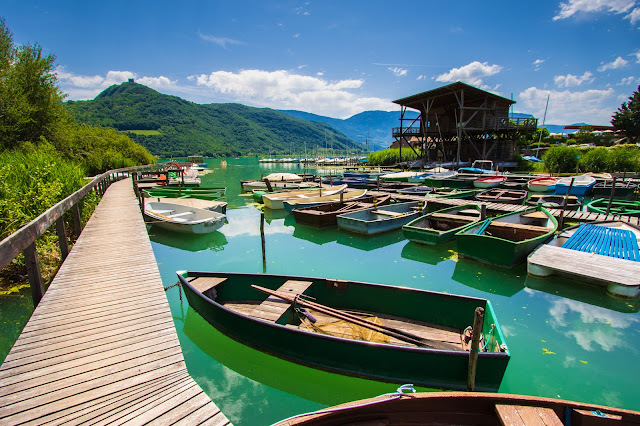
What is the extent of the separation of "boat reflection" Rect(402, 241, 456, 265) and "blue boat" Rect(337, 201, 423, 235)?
4.77 ft

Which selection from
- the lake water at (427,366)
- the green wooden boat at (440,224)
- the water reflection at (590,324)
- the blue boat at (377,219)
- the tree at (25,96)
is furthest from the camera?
the tree at (25,96)

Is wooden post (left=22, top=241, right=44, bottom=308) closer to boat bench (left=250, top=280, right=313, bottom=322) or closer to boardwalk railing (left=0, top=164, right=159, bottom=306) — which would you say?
boardwalk railing (left=0, top=164, right=159, bottom=306)

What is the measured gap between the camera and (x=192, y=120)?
188500 mm

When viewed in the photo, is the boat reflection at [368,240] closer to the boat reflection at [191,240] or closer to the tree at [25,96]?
the boat reflection at [191,240]

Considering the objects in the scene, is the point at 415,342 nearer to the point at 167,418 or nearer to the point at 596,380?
the point at 596,380

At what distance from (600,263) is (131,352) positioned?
1132cm

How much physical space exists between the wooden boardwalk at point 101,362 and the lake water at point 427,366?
165 centimetres

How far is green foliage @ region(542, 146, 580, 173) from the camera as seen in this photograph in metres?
33.9

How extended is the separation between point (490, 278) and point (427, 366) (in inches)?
253

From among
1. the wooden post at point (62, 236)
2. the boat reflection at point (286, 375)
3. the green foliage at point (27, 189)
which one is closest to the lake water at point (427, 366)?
the boat reflection at point (286, 375)

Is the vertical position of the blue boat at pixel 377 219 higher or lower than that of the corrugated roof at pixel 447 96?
lower

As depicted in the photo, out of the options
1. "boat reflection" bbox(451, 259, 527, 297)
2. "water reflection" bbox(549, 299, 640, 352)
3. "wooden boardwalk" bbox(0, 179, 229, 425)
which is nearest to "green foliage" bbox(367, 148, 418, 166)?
"boat reflection" bbox(451, 259, 527, 297)

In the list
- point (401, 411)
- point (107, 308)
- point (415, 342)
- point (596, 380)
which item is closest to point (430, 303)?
point (415, 342)

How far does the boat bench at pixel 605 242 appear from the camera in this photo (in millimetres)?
9133
